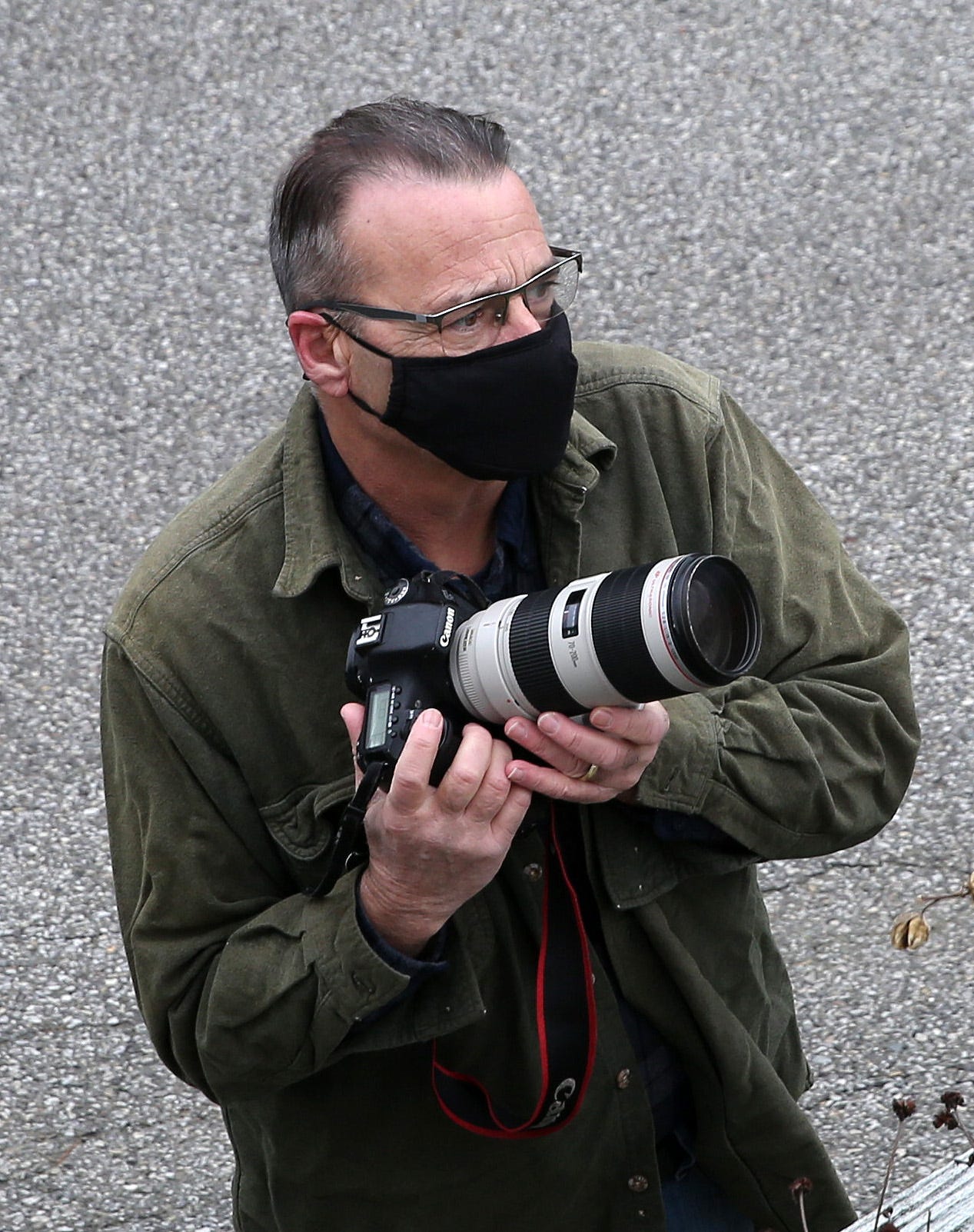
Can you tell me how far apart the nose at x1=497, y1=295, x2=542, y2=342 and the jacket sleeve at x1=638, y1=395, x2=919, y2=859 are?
28 cm

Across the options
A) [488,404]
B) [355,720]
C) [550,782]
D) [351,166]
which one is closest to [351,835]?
[355,720]

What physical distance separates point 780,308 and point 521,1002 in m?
3.56

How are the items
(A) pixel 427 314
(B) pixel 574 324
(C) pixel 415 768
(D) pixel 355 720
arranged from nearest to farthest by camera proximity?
(C) pixel 415 768 → (D) pixel 355 720 → (A) pixel 427 314 → (B) pixel 574 324

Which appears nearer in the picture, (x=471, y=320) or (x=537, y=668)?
(x=537, y=668)

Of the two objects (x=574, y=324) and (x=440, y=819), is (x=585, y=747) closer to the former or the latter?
(x=440, y=819)

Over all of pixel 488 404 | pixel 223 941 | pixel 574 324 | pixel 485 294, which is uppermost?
pixel 485 294

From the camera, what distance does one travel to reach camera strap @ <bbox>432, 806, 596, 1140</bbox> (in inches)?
74.0

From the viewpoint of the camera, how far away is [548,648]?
5.38 feet

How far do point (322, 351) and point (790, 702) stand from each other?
67 centimetres

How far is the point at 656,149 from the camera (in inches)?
221

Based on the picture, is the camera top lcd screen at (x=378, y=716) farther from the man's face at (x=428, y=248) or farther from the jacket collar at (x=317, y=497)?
the man's face at (x=428, y=248)

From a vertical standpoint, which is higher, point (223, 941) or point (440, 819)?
point (440, 819)

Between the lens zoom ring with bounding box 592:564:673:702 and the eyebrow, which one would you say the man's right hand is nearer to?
the lens zoom ring with bounding box 592:564:673:702

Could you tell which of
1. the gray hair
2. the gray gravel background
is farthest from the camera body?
the gray gravel background
